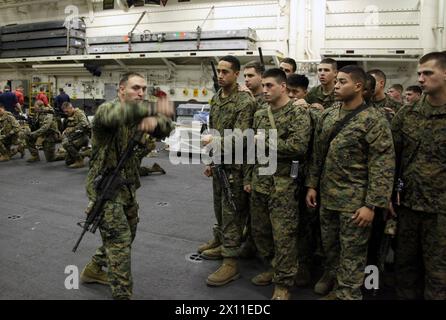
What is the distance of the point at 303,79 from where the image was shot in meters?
3.00

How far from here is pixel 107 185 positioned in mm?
2127

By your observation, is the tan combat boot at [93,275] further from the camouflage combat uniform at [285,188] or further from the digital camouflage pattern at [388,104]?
the digital camouflage pattern at [388,104]

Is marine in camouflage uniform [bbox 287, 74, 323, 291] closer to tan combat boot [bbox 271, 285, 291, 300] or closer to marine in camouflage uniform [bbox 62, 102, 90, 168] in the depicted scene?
tan combat boot [bbox 271, 285, 291, 300]

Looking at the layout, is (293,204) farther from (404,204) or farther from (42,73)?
(42,73)

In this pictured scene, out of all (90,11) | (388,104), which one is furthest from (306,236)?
(90,11)

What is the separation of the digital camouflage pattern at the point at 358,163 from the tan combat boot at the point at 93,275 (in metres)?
1.63

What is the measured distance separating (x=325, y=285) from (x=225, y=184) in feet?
3.26

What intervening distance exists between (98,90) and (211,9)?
4237 mm

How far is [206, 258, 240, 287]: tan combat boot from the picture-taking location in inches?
102

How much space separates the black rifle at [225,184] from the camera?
8.87 feet

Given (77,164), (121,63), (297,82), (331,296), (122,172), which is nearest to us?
(122,172)

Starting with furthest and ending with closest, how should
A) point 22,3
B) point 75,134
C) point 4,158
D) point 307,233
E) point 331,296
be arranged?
point 22,3
point 4,158
point 75,134
point 307,233
point 331,296

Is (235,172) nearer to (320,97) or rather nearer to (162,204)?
(320,97)

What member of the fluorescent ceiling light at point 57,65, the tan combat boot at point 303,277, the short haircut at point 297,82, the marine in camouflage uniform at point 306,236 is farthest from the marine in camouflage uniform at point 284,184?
the fluorescent ceiling light at point 57,65
